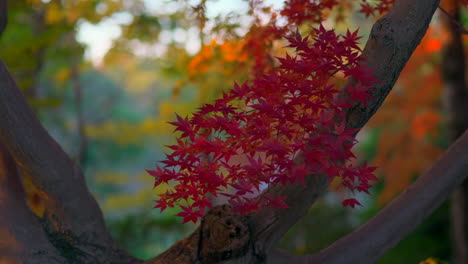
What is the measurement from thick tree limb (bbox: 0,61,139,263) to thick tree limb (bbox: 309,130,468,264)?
132cm

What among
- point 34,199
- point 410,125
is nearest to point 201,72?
point 34,199

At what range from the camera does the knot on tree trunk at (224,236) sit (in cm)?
227

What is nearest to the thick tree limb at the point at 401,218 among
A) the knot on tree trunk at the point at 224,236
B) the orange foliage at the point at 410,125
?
the knot on tree trunk at the point at 224,236

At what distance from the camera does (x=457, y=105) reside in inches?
238

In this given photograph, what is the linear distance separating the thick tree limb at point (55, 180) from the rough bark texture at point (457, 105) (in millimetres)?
4819

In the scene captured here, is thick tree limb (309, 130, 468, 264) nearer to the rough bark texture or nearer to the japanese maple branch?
the japanese maple branch

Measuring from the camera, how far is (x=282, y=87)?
211cm

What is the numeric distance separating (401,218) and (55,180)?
79.1 inches

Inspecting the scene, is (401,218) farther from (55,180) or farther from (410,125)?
(410,125)

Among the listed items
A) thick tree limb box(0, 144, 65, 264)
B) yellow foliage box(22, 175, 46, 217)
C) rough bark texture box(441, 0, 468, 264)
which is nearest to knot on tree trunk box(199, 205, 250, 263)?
thick tree limb box(0, 144, 65, 264)

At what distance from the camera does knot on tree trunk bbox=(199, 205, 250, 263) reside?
227cm

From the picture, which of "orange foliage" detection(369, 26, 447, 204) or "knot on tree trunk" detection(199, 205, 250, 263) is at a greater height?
"orange foliage" detection(369, 26, 447, 204)

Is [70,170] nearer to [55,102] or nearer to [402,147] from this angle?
[55,102]

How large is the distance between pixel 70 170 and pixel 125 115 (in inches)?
784
